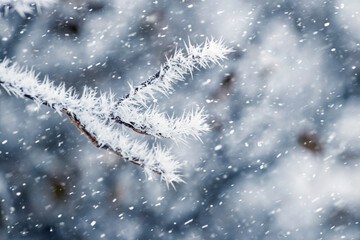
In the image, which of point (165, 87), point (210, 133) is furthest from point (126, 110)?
point (210, 133)

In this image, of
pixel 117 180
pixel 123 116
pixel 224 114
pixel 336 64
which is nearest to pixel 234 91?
pixel 224 114

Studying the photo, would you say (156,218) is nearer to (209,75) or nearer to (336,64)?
(209,75)

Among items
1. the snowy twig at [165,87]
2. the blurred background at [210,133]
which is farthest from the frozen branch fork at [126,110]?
the blurred background at [210,133]

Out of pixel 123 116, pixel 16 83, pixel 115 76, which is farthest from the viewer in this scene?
pixel 115 76

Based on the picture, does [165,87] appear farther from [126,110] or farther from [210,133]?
[210,133]

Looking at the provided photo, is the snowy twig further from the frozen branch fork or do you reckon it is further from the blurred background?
the blurred background

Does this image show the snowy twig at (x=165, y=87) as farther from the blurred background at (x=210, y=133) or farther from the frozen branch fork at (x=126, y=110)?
the blurred background at (x=210, y=133)

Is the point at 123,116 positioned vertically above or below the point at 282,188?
below

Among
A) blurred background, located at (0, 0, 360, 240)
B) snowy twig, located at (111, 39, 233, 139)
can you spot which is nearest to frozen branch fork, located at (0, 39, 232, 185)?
snowy twig, located at (111, 39, 233, 139)
